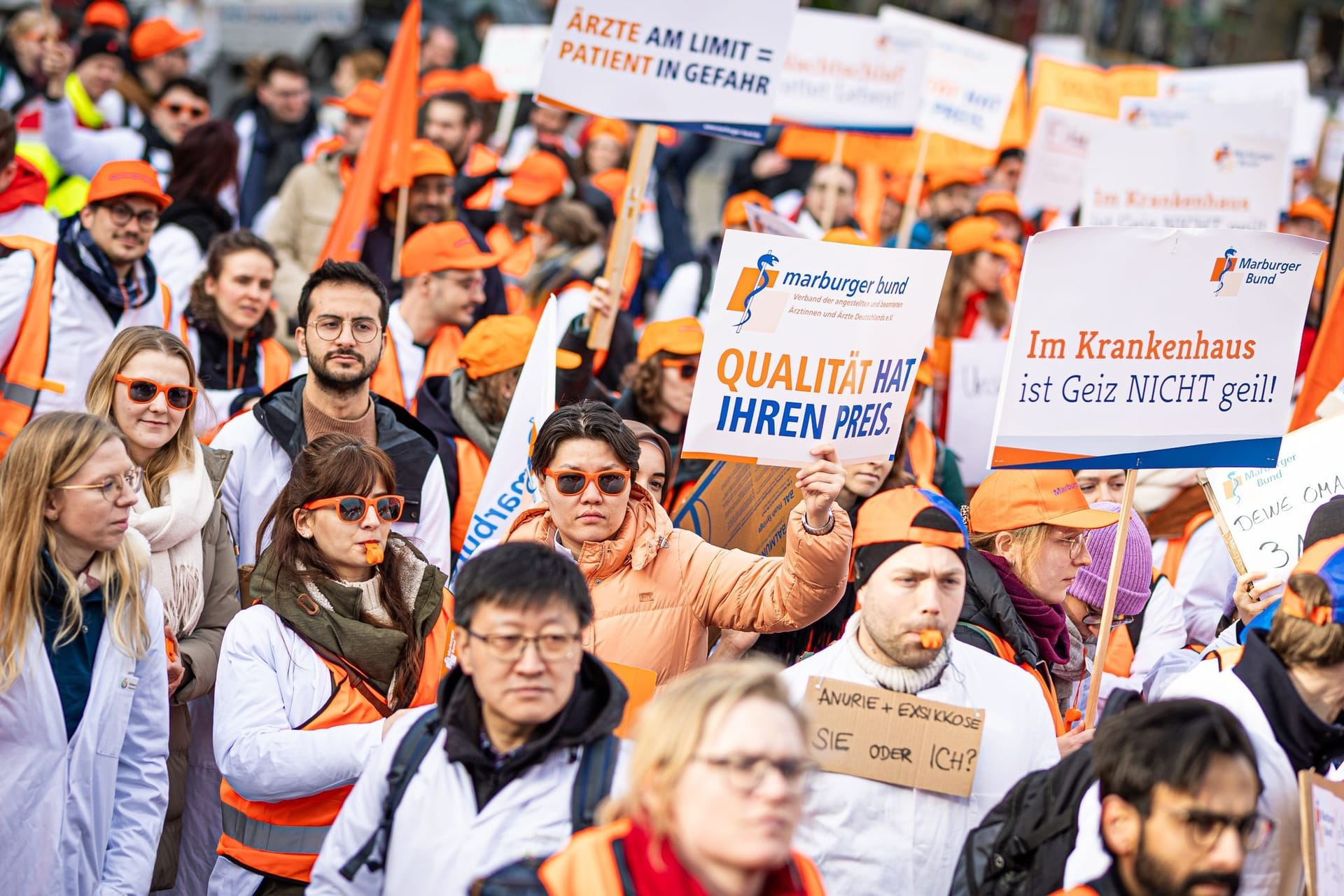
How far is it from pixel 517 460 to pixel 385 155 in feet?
11.7

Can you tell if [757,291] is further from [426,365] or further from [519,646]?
[426,365]

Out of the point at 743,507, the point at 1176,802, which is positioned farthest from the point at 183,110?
the point at 1176,802

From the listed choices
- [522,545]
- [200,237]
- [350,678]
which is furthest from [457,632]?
[200,237]

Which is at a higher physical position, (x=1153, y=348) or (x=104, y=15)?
(x=104, y=15)

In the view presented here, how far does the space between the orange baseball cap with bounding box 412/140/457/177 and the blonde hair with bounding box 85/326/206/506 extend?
3634 millimetres

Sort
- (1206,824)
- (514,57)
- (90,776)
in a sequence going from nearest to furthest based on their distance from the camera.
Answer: (1206,824)
(90,776)
(514,57)

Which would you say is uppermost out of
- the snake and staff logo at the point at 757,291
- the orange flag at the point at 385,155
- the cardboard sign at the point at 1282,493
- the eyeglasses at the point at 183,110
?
the eyeglasses at the point at 183,110

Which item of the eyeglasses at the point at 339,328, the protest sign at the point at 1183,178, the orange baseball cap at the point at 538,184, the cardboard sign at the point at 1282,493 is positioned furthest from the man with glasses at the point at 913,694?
the orange baseball cap at the point at 538,184

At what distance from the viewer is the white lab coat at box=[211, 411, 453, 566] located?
16.5ft

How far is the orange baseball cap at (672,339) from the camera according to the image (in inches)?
248

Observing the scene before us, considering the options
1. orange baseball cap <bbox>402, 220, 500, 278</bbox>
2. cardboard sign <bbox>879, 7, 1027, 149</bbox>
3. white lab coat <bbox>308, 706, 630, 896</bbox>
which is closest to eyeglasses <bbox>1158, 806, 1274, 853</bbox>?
white lab coat <bbox>308, 706, 630, 896</bbox>

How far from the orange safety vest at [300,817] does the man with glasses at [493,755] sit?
693 millimetres

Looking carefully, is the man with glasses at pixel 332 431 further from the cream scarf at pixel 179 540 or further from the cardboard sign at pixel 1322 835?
the cardboard sign at pixel 1322 835

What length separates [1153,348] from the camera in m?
4.47
